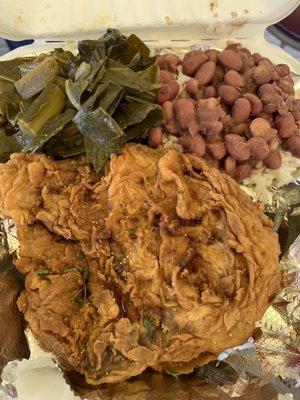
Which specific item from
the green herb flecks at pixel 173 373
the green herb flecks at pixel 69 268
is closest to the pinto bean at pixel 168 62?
the green herb flecks at pixel 69 268

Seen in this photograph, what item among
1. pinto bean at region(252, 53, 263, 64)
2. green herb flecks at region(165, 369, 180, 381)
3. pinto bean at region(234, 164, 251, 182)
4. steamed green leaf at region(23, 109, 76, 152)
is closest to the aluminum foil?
green herb flecks at region(165, 369, 180, 381)

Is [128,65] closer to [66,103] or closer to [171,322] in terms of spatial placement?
[66,103]

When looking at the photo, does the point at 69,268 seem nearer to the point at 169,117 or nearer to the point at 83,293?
the point at 83,293

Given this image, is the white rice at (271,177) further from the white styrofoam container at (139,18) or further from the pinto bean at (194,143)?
the white styrofoam container at (139,18)

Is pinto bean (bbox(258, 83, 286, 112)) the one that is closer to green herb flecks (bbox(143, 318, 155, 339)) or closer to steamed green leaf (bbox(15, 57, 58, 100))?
steamed green leaf (bbox(15, 57, 58, 100))

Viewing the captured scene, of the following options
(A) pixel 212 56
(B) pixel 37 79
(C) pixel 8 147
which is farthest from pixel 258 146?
(C) pixel 8 147

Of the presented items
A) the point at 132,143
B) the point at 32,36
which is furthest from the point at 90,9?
the point at 132,143
